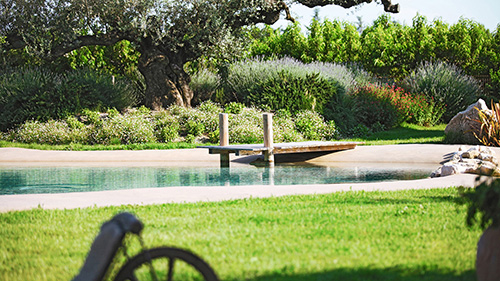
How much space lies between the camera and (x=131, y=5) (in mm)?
18109

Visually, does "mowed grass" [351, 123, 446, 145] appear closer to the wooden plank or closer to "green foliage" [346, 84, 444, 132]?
"green foliage" [346, 84, 444, 132]

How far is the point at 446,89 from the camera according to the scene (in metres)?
21.5

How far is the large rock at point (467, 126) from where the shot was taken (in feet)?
45.2

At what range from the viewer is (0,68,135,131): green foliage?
18375mm

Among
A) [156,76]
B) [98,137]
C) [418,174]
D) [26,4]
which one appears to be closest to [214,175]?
[418,174]

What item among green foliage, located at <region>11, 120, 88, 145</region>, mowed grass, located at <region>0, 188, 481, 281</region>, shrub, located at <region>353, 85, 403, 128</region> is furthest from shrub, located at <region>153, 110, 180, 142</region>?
mowed grass, located at <region>0, 188, 481, 281</region>

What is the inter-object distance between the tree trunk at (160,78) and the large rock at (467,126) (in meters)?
9.63

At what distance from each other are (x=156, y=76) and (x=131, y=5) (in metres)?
2.69

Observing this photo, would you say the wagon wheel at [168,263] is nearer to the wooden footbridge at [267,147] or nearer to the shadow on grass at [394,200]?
the shadow on grass at [394,200]

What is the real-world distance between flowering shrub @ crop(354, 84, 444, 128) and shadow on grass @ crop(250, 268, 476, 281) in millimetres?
15886

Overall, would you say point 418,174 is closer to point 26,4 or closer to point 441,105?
point 441,105

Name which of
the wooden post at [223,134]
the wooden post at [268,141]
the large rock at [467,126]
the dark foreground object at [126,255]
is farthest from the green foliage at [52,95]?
the dark foreground object at [126,255]

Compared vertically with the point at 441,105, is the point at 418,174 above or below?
below

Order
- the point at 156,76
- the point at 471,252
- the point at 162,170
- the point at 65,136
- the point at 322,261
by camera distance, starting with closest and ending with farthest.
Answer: the point at 322,261 < the point at 471,252 < the point at 162,170 < the point at 65,136 < the point at 156,76
